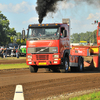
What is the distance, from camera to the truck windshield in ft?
55.3

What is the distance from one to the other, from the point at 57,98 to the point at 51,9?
47.6 feet

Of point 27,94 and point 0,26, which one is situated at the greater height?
point 0,26

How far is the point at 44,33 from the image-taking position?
1692cm

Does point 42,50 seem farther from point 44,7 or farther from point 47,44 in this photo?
point 44,7

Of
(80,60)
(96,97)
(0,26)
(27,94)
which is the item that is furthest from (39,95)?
(0,26)

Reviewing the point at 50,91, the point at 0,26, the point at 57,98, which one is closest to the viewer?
the point at 57,98

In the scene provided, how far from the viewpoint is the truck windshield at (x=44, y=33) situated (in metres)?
16.8

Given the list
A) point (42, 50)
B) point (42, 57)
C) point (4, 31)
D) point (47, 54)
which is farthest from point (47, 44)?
point (4, 31)

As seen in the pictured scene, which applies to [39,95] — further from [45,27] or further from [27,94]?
[45,27]

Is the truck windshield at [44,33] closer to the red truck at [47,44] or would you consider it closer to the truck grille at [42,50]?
the red truck at [47,44]

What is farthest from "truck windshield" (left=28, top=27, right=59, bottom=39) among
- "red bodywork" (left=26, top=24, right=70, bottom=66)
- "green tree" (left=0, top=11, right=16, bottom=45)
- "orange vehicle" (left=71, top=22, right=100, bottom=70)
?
"green tree" (left=0, top=11, right=16, bottom=45)

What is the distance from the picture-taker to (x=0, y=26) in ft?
283

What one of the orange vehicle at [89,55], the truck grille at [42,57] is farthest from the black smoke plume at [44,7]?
the truck grille at [42,57]

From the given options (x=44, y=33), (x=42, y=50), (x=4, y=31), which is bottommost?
(x=42, y=50)
